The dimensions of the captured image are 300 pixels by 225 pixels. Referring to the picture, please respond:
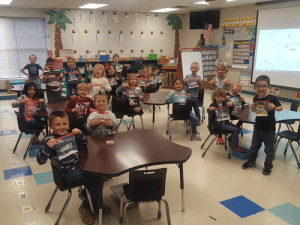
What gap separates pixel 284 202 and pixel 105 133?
217 centimetres

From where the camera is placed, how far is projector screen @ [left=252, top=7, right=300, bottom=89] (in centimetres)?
690

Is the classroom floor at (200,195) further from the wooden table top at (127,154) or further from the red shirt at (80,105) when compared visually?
the red shirt at (80,105)

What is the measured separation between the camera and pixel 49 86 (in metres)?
5.10

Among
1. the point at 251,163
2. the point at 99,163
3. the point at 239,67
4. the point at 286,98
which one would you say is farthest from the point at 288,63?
the point at 99,163

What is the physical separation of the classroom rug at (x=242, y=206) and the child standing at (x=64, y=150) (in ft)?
4.72

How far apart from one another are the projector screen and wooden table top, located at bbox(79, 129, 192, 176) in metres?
5.96

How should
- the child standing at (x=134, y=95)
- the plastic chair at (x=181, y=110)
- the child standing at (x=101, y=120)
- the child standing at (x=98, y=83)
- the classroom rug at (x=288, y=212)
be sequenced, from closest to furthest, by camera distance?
1. the classroom rug at (x=288, y=212)
2. the child standing at (x=101, y=120)
3. the plastic chair at (x=181, y=110)
4. the child standing at (x=134, y=95)
5. the child standing at (x=98, y=83)

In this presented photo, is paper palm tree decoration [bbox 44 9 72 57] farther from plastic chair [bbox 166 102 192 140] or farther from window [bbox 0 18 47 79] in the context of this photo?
plastic chair [bbox 166 102 192 140]

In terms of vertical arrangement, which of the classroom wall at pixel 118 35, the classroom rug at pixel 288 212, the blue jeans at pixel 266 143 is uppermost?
the classroom wall at pixel 118 35

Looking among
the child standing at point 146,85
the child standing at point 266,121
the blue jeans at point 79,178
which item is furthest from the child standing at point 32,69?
the child standing at point 266,121

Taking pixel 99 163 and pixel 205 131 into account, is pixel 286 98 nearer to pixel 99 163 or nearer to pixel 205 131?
pixel 205 131

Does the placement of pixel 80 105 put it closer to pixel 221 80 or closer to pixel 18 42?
pixel 221 80

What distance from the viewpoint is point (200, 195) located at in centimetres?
295

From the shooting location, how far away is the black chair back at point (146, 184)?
2.03 meters
